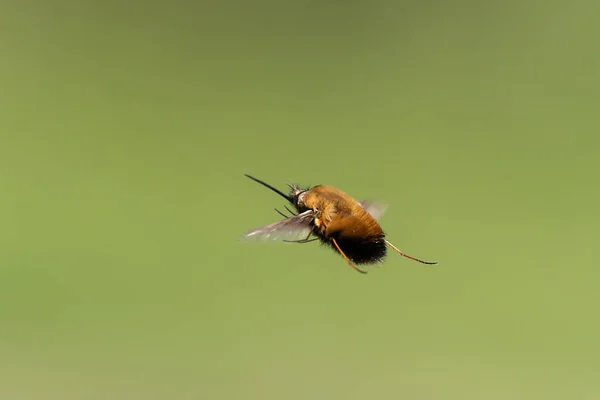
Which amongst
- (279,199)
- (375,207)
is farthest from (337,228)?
(279,199)

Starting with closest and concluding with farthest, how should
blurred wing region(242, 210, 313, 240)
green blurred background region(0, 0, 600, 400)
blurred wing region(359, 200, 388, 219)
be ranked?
blurred wing region(242, 210, 313, 240) < blurred wing region(359, 200, 388, 219) < green blurred background region(0, 0, 600, 400)

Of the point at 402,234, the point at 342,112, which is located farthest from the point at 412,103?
the point at 402,234

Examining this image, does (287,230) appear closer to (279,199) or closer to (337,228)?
(337,228)

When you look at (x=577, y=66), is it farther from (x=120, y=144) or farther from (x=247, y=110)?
(x=120, y=144)

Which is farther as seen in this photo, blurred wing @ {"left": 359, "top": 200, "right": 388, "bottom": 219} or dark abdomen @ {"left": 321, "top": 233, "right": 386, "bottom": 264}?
blurred wing @ {"left": 359, "top": 200, "right": 388, "bottom": 219}

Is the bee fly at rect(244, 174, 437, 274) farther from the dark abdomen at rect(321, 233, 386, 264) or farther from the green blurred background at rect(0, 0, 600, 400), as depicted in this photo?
the green blurred background at rect(0, 0, 600, 400)

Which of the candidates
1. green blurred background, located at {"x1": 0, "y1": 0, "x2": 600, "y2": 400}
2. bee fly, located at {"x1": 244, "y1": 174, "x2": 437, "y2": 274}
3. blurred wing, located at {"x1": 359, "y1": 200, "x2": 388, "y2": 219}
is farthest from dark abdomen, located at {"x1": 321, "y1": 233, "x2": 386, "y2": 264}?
green blurred background, located at {"x1": 0, "y1": 0, "x2": 600, "y2": 400}

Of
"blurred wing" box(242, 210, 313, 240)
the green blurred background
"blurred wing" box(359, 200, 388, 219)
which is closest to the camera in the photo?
"blurred wing" box(242, 210, 313, 240)

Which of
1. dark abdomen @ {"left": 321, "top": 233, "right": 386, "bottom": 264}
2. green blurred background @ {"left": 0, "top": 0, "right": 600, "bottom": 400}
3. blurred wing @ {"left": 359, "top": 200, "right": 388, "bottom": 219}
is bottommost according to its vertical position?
dark abdomen @ {"left": 321, "top": 233, "right": 386, "bottom": 264}
